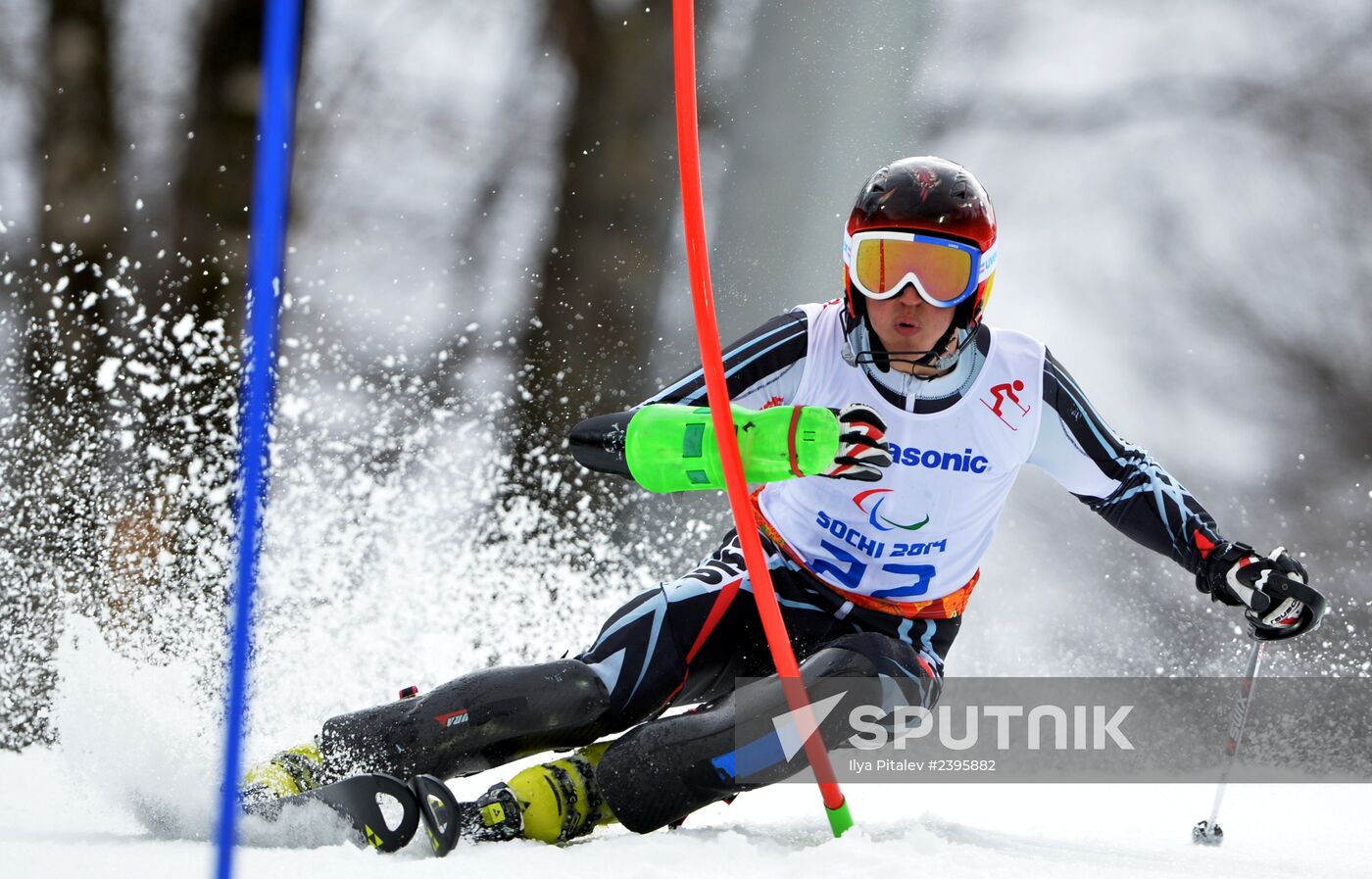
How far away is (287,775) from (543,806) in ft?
1.25

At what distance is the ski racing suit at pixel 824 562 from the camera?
177 centimetres

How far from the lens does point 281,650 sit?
3.52 meters

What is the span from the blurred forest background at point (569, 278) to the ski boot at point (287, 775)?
1769mm

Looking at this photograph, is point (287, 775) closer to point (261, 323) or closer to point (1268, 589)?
point (261, 323)

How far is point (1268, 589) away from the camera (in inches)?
75.4

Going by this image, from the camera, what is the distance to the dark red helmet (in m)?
1.87

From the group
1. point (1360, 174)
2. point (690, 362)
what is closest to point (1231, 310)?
point (1360, 174)

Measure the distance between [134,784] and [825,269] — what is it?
323 centimetres

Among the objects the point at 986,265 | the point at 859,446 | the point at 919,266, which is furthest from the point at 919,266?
the point at 859,446

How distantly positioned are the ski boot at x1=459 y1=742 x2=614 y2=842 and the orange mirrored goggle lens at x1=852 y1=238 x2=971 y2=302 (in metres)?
0.85

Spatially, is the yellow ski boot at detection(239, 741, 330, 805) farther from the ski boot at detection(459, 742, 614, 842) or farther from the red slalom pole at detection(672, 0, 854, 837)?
the red slalom pole at detection(672, 0, 854, 837)

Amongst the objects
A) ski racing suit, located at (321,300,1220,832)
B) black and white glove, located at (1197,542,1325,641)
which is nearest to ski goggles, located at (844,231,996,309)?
ski racing suit, located at (321,300,1220,832)

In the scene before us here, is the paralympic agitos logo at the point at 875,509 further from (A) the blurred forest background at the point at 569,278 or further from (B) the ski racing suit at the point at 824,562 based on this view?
(A) the blurred forest background at the point at 569,278

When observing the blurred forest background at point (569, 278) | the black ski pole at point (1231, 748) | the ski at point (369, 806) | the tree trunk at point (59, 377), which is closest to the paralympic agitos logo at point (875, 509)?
the black ski pole at point (1231, 748)
